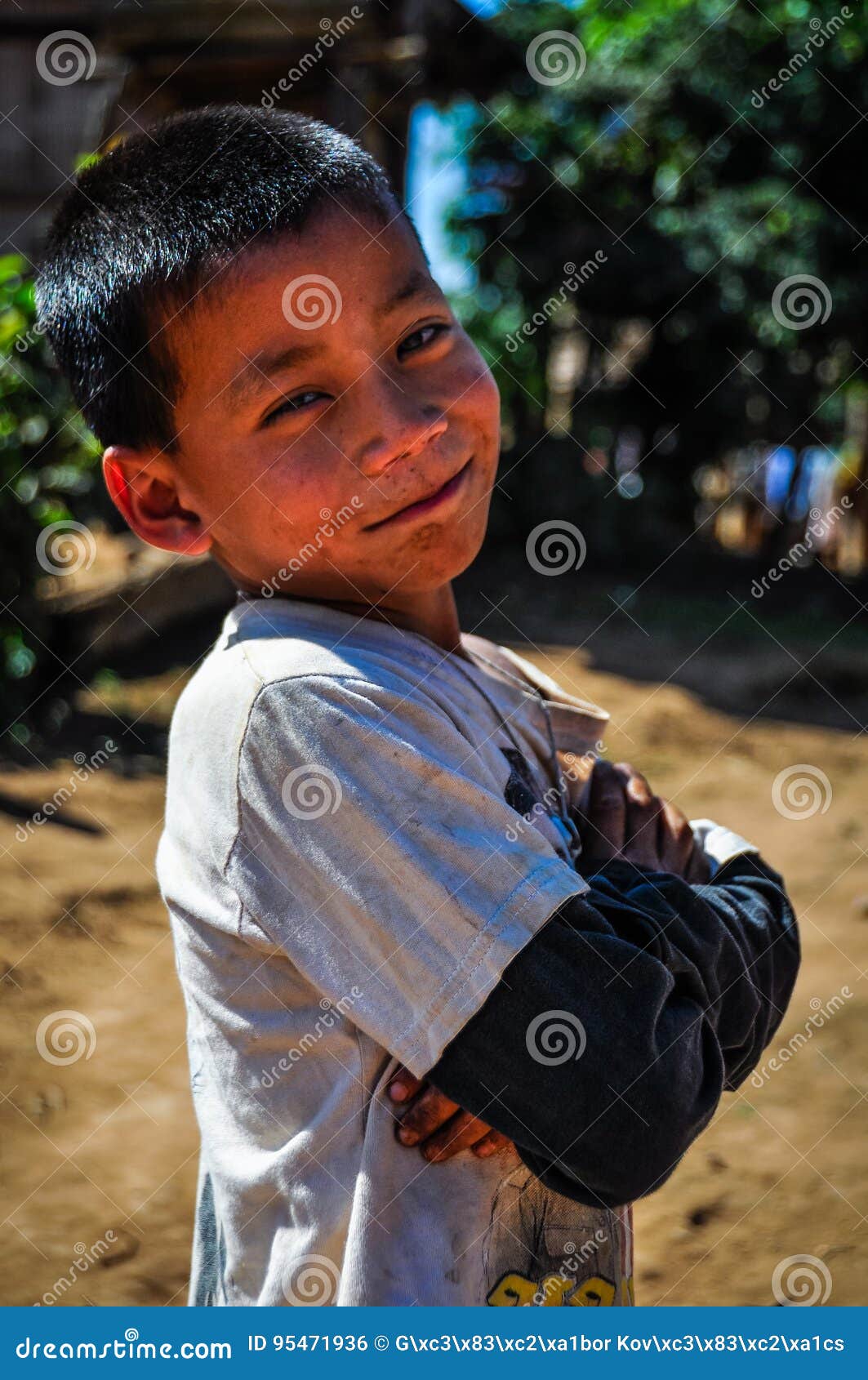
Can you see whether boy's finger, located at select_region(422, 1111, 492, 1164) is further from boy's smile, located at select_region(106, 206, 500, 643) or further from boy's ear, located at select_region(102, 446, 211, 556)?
boy's ear, located at select_region(102, 446, 211, 556)

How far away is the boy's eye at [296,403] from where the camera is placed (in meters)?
1.29

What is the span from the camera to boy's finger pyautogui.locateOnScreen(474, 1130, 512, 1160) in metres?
1.22

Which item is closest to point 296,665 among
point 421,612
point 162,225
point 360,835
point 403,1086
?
point 360,835

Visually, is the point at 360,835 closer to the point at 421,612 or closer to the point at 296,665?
the point at 296,665

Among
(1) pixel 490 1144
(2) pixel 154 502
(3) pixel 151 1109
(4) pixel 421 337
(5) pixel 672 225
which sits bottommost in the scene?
(3) pixel 151 1109

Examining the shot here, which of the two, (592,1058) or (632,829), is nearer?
(592,1058)

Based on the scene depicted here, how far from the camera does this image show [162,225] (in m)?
1.36

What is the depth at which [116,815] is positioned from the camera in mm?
5465

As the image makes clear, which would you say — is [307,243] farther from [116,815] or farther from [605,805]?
[116,815]

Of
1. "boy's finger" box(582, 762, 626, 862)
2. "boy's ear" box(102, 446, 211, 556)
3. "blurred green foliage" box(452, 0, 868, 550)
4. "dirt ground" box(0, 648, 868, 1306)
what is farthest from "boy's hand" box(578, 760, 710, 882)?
"blurred green foliage" box(452, 0, 868, 550)

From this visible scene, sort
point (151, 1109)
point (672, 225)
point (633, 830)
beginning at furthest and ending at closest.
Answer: point (672, 225), point (151, 1109), point (633, 830)

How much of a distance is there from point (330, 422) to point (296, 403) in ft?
0.15

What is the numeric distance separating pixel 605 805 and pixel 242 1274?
2.20 feet

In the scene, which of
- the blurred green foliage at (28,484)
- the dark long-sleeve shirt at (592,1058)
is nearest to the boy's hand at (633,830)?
the dark long-sleeve shirt at (592,1058)
